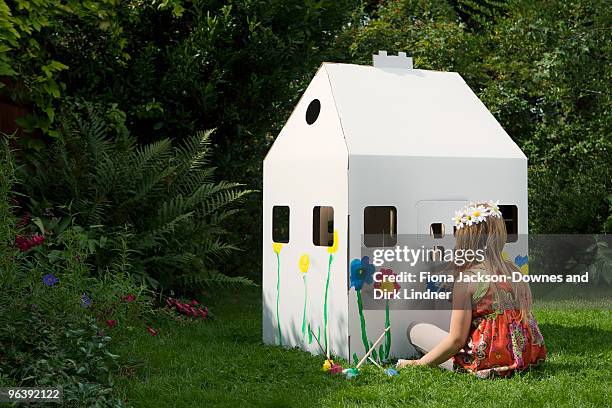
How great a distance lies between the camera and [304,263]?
18.7 feet

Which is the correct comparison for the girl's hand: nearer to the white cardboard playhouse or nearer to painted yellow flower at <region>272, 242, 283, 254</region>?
the white cardboard playhouse

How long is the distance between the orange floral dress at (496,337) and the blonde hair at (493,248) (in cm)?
4

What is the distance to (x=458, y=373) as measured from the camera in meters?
4.94

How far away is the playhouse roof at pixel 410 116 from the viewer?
214 inches

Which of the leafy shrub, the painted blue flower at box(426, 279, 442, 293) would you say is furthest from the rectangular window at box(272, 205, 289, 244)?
the painted blue flower at box(426, 279, 442, 293)

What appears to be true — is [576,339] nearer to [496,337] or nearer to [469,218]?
[496,337]

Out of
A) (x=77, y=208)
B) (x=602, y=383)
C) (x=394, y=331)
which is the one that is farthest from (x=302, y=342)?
(x=77, y=208)

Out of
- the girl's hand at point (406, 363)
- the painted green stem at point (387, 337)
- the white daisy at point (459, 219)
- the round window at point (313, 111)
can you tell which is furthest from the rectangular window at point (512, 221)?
the round window at point (313, 111)

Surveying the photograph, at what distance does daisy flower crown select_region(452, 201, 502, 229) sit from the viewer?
4.92 m

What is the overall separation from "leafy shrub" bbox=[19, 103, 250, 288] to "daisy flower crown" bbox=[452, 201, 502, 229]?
2866 millimetres

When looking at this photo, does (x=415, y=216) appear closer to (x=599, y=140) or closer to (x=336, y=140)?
(x=336, y=140)

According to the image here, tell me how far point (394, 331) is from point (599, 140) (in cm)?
535

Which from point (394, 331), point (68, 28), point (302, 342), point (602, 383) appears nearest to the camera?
point (602, 383)

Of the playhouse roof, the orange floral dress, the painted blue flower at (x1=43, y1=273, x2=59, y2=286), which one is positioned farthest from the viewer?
the playhouse roof
